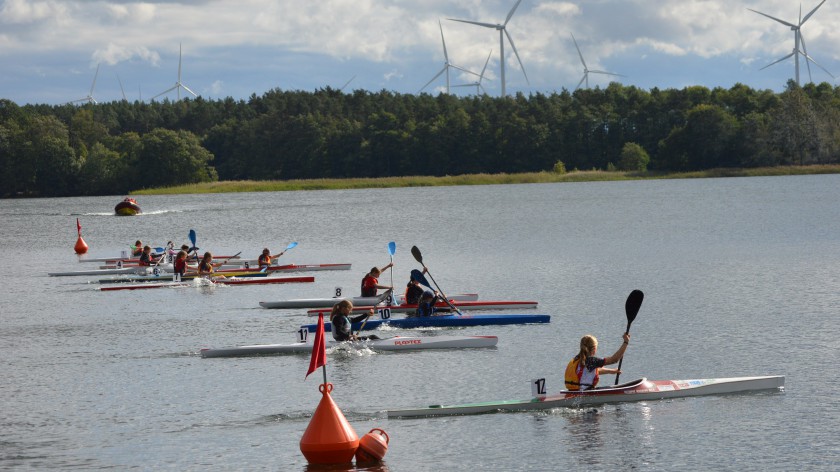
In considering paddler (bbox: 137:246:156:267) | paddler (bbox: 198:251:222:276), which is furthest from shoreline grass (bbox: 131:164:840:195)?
paddler (bbox: 198:251:222:276)

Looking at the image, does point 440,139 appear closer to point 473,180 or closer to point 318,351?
point 473,180

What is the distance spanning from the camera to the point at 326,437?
1540cm

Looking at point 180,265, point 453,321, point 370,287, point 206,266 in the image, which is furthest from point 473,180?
point 453,321

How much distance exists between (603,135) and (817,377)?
12834cm

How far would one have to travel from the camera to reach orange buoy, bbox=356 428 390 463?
15711 mm

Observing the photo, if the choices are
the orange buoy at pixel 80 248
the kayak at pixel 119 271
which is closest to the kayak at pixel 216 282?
the kayak at pixel 119 271

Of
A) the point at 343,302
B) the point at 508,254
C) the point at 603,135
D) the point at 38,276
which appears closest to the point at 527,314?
the point at 343,302

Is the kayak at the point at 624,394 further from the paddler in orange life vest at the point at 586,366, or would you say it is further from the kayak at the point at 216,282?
the kayak at the point at 216,282

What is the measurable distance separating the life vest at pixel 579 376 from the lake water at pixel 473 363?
0.42 meters

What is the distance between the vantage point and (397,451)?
16750mm

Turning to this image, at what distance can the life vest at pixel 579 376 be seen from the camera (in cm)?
1853

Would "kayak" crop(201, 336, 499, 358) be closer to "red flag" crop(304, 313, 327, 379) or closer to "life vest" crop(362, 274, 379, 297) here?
"life vest" crop(362, 274, 379, 297)

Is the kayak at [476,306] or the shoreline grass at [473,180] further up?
the shoreline grass at [473,180]

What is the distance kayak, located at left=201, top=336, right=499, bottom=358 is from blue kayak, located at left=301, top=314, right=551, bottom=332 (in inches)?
90.5
